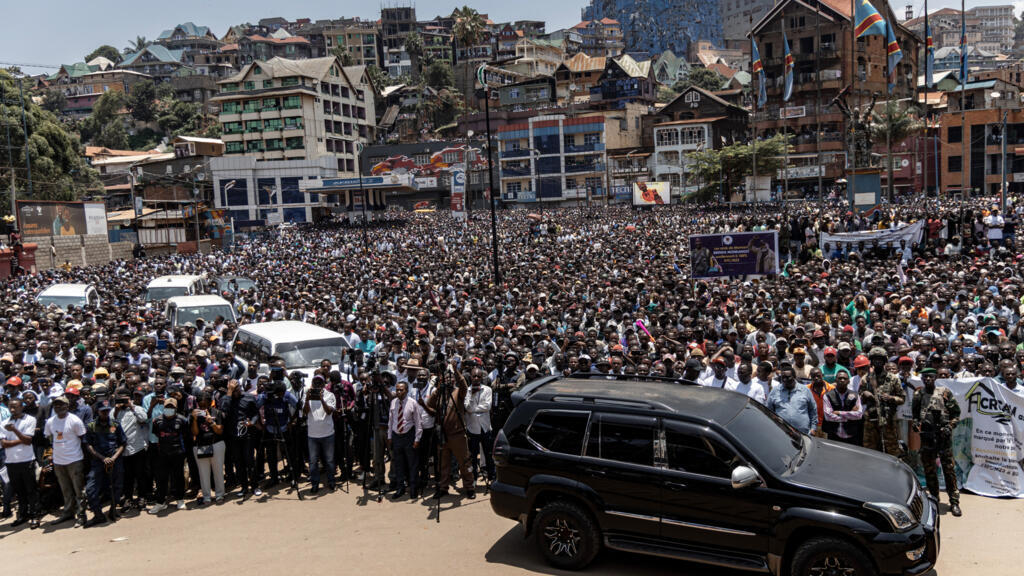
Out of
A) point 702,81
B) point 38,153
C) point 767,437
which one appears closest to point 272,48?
point 702,81

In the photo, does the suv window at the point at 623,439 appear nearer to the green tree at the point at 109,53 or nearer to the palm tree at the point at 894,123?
the palm tree at the point at 894,123

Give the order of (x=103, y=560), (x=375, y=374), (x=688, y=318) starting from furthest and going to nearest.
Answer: (x=688, y=318) → (x=375, y=374) → (x=103, y=560)

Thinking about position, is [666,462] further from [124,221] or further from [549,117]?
[549,117]

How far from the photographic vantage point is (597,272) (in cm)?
2311

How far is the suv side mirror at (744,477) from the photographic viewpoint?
5926mm

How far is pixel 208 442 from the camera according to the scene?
926cm

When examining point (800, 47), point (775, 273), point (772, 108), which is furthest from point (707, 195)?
point (775, 273)

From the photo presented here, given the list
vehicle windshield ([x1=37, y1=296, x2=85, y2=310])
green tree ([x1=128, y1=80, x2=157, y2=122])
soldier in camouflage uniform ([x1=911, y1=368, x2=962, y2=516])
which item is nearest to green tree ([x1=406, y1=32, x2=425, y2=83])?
green tree ([x1=128, y1=80, x2=157, y2=122])

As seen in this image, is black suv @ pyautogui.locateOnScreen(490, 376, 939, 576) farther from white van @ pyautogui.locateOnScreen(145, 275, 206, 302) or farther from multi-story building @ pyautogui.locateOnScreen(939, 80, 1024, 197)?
multi-story building @ pyautogui.locateOnScreen(939, 80, 1024, 197)

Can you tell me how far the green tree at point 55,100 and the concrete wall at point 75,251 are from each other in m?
92.9

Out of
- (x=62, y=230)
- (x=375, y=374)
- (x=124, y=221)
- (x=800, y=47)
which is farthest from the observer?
(x=800, y=47)

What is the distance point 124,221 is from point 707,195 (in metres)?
48.3

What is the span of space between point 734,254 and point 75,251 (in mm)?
39946

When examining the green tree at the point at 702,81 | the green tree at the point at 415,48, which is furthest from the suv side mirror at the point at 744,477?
the green tree at the point at 415,48
